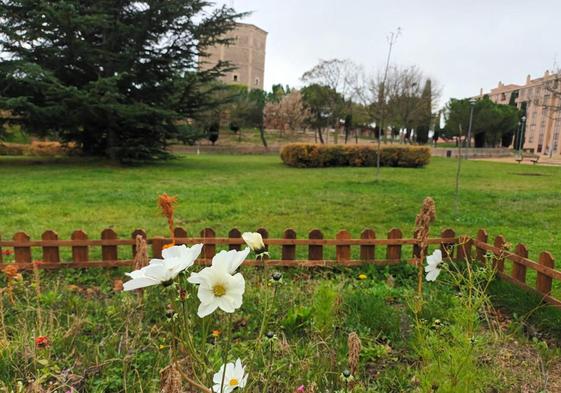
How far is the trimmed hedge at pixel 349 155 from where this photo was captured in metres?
16.3

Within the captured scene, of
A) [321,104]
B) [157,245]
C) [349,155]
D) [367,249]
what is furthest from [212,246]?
[321,104]

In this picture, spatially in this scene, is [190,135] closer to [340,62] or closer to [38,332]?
[38,332]

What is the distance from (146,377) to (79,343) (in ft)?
1.62

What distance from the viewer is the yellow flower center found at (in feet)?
2.93

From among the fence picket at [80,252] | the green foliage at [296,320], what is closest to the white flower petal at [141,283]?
the green foliage at [296,320]

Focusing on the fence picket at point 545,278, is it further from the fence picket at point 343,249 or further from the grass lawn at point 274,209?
the grass lawn at point 274,209

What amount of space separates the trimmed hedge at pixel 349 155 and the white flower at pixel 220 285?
15.5 meters

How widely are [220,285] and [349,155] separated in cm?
1633

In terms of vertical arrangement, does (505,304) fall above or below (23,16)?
below

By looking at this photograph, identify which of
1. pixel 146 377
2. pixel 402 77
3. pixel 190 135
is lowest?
pixel 146 377

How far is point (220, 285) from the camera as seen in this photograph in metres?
0.90

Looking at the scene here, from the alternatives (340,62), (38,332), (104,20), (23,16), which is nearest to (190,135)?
(104,20)

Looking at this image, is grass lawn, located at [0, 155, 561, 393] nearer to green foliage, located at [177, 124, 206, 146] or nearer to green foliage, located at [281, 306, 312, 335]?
green foliage, located at [281, 306, 312, 335]

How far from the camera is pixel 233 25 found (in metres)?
14.9
